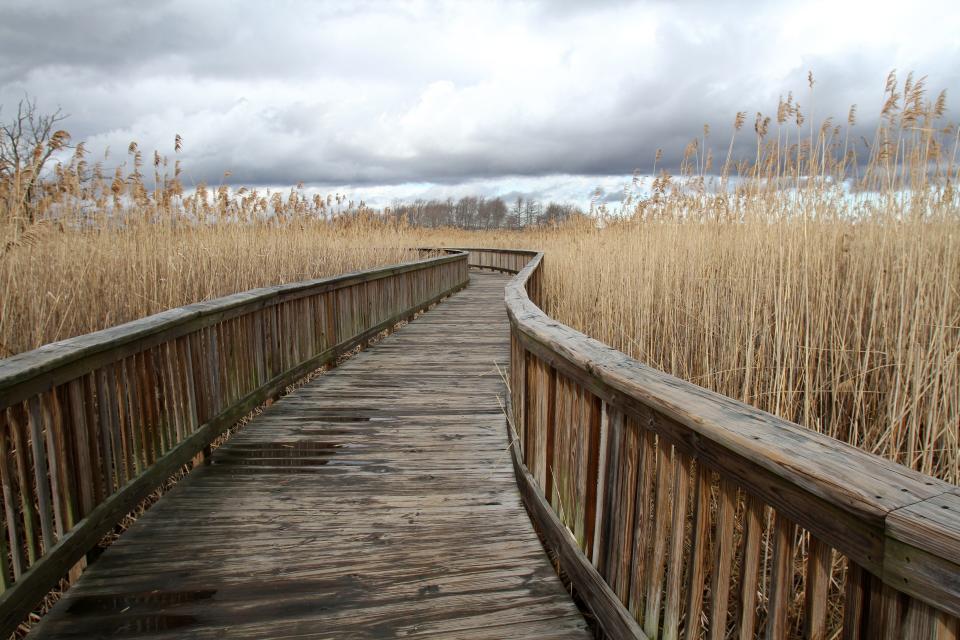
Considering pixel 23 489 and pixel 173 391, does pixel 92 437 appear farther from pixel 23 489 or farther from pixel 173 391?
pixel 173 391

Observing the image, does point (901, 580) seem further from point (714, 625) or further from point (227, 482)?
point (227, 482)

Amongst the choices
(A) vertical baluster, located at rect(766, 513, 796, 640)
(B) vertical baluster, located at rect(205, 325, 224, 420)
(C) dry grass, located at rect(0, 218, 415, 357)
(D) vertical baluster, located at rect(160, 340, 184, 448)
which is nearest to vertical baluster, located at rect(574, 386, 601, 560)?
(A) vertical baluster, located at rect(766, 513, 796, 640)

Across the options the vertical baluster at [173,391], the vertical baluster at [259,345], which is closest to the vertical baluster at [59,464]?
the vertical baluster at [173,391]

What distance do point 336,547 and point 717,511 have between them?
1721 mm

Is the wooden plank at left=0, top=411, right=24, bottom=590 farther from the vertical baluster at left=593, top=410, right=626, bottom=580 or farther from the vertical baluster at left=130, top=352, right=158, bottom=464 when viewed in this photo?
the vertical baluster at left=593, top=410, right=626, bottom=580

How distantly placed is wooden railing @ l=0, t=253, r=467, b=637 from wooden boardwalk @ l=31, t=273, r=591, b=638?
19cm

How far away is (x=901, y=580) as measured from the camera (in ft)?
2.87

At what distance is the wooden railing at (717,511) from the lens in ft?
2.93

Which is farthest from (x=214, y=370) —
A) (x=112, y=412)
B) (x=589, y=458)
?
(x=589, y=458)

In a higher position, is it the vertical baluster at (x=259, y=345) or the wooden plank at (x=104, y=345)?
the wooden plank at (x=104, y=345)

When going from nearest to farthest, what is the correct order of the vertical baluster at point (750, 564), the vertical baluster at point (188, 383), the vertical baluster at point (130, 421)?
1. the vertical baluster at point (750, 564)
2. the vertical baluster at point (130, 421)
3. the vertical baluster at point (188, 383)

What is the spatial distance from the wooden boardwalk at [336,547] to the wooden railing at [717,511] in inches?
12.0

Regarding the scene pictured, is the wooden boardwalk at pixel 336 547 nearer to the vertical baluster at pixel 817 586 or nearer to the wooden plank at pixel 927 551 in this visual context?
the vertical baluster at pixel 817 586

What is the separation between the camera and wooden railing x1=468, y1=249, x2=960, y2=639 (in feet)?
2.93
